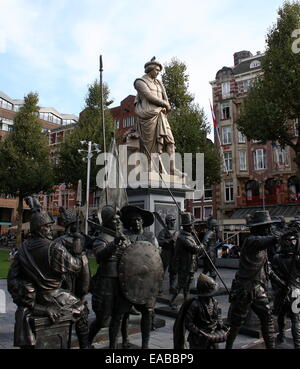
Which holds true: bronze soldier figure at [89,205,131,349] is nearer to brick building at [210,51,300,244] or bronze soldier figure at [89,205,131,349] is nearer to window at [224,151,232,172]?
brick building at [210,51,300,244]

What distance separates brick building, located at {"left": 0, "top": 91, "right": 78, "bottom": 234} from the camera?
173ft

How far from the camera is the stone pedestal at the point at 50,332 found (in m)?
3.87

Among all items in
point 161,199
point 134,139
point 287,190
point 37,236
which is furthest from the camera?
point 287,190

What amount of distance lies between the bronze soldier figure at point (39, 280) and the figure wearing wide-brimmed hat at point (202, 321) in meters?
1.28

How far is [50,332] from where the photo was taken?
13.0ft

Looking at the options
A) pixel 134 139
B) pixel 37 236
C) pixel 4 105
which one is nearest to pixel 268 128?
pixel 134 139

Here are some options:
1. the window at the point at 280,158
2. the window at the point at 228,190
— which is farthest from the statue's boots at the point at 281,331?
the window at the point at 228,190

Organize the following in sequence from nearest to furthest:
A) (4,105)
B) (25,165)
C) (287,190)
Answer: (25,165) < (287,190) < (4,105)

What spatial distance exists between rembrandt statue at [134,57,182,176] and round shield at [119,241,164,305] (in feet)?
20.4

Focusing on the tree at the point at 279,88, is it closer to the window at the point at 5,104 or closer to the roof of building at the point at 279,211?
the roof of building at the point at 279,211

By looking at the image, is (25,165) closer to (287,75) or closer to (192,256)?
(287,75)
